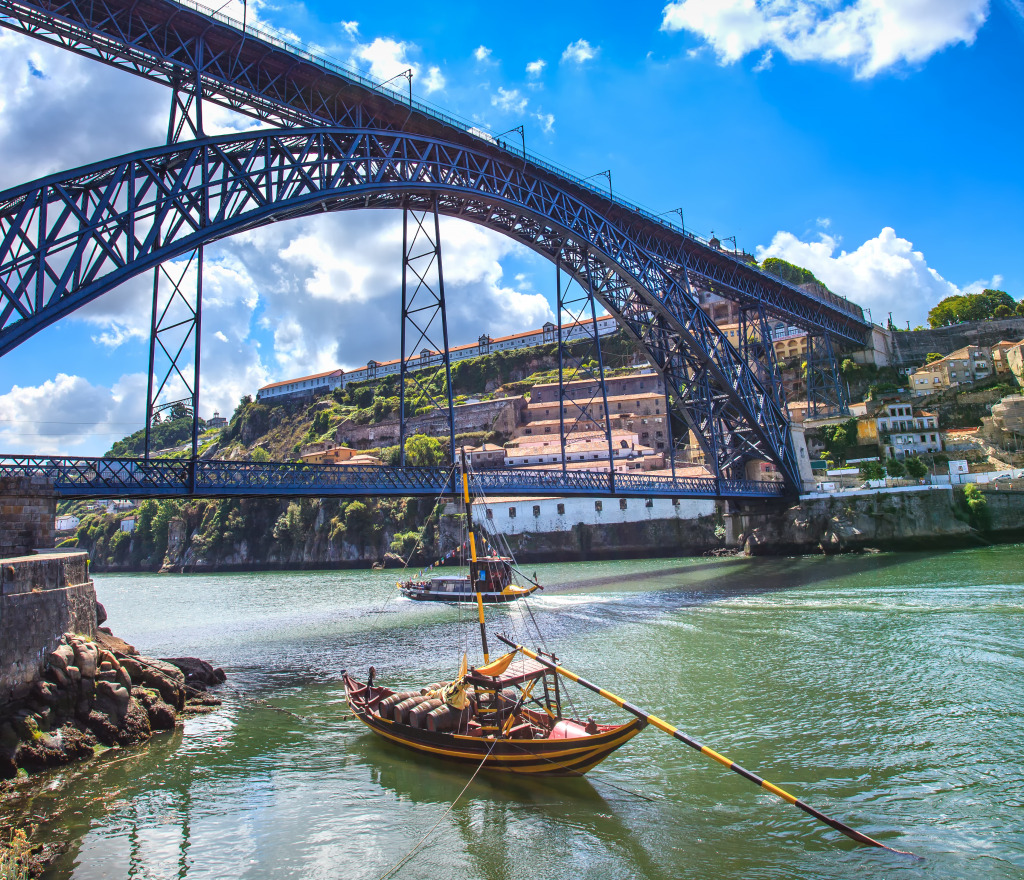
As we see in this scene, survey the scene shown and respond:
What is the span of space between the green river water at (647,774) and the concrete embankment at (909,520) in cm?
2040

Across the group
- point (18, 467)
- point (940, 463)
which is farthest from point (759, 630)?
point (940, 463)

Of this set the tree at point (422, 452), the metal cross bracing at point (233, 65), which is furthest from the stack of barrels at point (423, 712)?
the tree at point (422, 452)

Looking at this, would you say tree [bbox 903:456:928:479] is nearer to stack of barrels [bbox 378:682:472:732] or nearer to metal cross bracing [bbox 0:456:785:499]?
metal cross bracing [bbox 0:456:785:499]

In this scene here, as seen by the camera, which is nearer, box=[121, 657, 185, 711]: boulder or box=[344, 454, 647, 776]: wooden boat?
box=[344, 454, 647, 776]: wooden boat

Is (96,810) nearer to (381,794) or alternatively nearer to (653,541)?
(381,794)

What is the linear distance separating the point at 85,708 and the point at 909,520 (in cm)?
4528

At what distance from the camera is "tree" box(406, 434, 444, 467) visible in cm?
7125

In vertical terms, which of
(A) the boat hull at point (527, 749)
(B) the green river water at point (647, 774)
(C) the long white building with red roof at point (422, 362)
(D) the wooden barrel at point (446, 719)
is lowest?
(B) the green river water at point (647, 774)

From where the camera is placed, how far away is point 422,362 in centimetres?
11350

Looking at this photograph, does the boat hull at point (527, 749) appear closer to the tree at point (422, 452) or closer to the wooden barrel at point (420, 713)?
the wooden barrel at point (420, 713)

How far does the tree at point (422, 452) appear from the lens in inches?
2805

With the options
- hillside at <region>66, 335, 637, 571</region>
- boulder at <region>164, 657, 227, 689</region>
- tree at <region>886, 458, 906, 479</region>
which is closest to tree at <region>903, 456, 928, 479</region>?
tree at <region>886, 458, 906, 479</region>

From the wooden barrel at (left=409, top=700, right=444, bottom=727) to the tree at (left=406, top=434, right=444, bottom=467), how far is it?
57845mm

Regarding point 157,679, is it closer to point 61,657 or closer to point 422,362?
point 61,657
